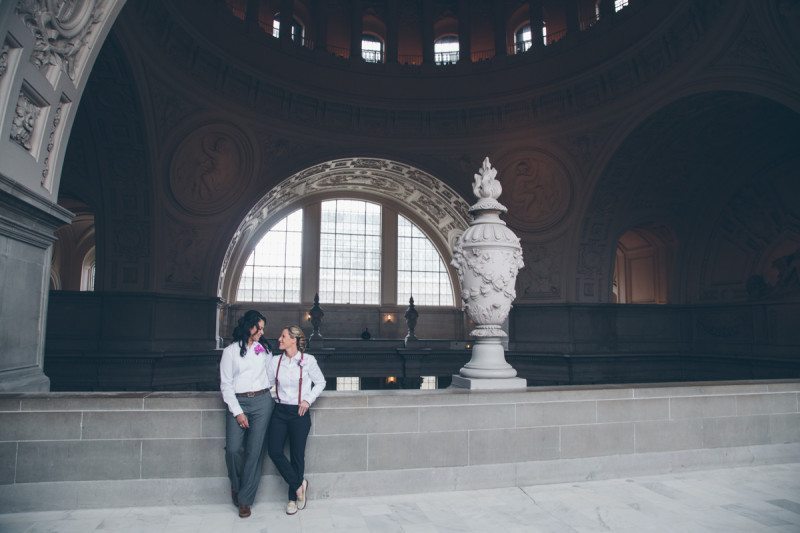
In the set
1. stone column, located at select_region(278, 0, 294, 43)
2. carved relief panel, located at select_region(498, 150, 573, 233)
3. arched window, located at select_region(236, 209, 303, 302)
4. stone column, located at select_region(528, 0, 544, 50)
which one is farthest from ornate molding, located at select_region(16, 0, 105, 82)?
arched window, located at select_region(236, 209, 303, 302)

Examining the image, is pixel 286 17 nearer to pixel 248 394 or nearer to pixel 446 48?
pixel 446 48

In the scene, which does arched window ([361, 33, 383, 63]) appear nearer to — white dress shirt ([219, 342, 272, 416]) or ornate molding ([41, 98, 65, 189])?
ornate molding ([41, 98, 65, 189])

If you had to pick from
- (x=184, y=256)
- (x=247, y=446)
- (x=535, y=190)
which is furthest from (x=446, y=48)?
(x=247, y=446)

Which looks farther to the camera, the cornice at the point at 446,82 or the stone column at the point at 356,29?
the stone column at the point at 356,29

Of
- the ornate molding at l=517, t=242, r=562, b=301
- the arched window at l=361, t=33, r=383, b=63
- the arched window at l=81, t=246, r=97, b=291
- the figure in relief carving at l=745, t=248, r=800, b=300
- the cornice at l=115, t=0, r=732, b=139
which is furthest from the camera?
the arched window at l=81, t=246, r=97, b=291

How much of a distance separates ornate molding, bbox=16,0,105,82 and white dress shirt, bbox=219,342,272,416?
13.0 ft

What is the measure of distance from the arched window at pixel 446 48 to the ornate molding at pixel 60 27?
15189 millimetres

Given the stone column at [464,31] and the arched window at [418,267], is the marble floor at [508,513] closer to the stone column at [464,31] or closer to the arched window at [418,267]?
the stone column at [464,31]

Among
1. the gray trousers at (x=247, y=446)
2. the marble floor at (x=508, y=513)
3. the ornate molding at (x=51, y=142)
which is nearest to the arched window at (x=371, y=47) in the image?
the ornate molding at (x=51, y=142)

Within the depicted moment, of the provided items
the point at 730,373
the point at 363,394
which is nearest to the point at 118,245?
the point at 363,394

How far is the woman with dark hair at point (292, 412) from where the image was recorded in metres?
5.18

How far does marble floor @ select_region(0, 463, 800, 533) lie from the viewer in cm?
477

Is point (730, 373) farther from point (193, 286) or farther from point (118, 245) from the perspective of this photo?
point (118, 245)

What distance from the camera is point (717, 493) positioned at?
5715mm
